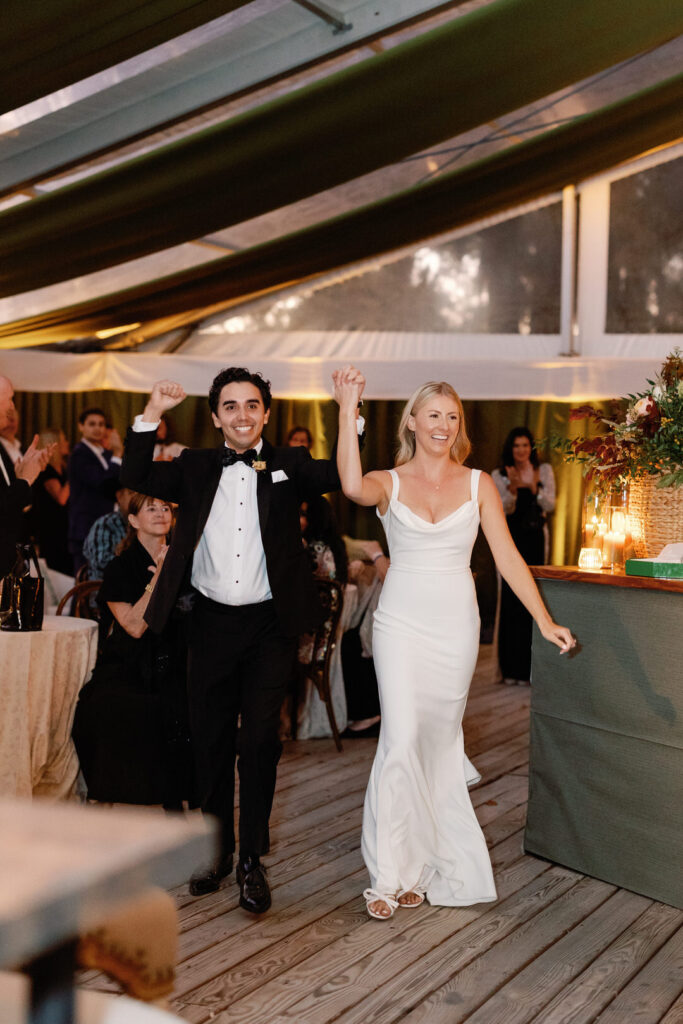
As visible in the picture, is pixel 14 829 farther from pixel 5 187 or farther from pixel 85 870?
pixel 5 187

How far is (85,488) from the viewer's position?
7.05 m

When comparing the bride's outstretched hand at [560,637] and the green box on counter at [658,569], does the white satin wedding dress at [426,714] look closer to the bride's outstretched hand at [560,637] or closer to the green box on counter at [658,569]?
the bride's outstretched hand at [560,637]

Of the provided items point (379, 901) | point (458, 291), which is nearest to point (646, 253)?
point (458, 291)

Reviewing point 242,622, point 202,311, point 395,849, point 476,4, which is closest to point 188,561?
point 242,622

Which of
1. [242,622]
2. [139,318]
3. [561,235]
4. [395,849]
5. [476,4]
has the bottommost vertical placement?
[395,849]

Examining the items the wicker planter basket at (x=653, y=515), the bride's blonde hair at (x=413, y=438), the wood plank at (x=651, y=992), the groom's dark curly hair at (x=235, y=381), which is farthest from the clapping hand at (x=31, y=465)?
the wood plank at (x=651, y=992)

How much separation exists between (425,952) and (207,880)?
0.83 meters

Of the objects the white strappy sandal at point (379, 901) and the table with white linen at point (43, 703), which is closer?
the white strappy sandal at point (379, 901)

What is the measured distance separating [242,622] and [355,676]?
263cm

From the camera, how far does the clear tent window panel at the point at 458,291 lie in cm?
952

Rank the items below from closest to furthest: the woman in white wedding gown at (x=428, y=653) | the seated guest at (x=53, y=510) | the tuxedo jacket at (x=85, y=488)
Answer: the woman in white wedding gown at (x=428, y=653) → the tuxedo jacket at (x=85, y=488) → the seated guest at (x=53, y=510)

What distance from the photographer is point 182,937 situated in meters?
3.03

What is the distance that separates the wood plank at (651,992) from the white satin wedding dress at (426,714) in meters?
0.60

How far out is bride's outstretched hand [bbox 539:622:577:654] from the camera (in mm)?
3301
